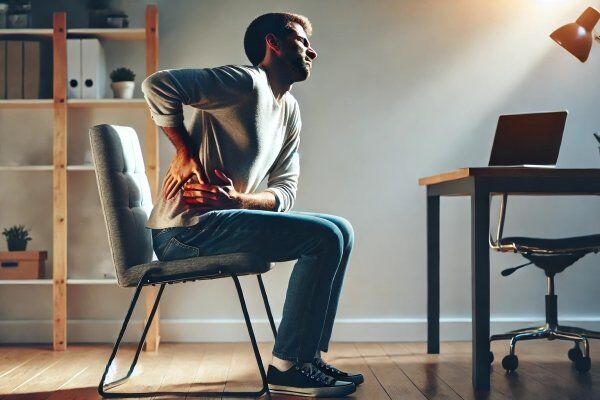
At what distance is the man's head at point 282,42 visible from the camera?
2.59 meters

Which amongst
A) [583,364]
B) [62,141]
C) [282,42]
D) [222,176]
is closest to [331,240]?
[222,176]

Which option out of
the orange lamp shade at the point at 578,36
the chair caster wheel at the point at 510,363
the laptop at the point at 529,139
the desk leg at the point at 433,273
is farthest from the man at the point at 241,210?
the orange lamp shade at the point at 578,36

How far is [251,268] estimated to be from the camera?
2350mm

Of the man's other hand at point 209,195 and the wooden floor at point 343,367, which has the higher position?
the man's other hand at point 209,195

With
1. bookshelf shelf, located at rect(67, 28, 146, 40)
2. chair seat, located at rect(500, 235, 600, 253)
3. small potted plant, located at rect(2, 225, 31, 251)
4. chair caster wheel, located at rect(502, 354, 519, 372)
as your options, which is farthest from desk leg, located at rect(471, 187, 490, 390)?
small potted plant, located at rect(2, 225, 31, 251)

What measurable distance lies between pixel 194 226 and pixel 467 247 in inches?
72.5

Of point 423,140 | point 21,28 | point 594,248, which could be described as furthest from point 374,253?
point 21,28

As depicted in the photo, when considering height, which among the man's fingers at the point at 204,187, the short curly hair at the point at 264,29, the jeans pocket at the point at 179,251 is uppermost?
the short curly hair at the point at 264,29

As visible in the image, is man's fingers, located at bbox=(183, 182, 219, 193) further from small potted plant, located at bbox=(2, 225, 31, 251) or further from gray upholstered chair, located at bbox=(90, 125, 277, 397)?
small potted plant, located at bbox=(2, 225, 31, 251)

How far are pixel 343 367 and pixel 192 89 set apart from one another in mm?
1343

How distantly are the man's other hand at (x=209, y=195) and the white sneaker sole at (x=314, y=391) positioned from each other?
1.93 ft

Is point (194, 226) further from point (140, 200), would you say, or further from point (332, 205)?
point (332, 205)

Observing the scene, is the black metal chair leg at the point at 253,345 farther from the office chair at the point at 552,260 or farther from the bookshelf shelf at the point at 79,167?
the bookshelf shelf at the point at 79,167

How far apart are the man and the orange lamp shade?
1.51 m
